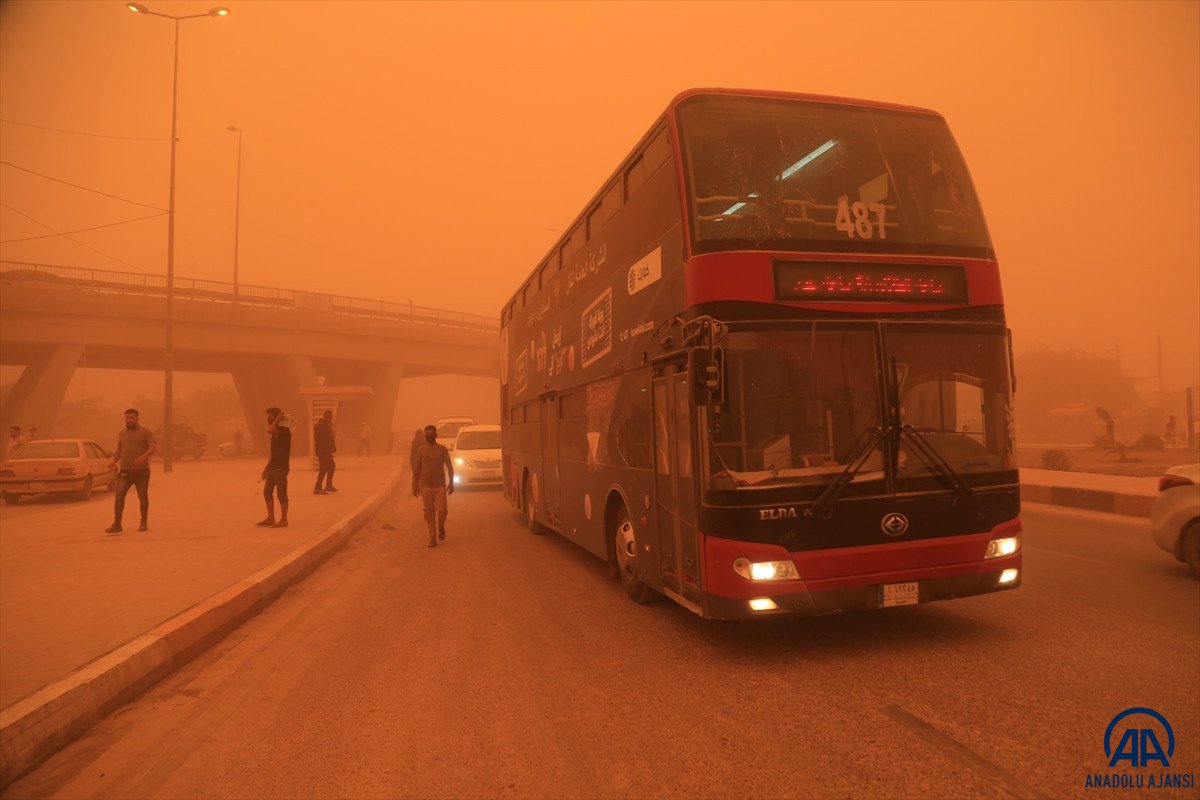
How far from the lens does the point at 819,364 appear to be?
545 centimetres

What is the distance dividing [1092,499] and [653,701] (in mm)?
13555

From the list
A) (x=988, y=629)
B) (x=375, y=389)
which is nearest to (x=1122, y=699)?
(x=988, y=629)

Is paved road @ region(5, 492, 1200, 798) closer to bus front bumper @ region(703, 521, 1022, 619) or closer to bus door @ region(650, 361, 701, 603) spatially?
bus front bumper @ region(703, 521, 1022, 619)

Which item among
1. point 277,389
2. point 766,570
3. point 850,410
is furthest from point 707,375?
Answer: point 277,389

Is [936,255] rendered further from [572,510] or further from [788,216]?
[572,510]

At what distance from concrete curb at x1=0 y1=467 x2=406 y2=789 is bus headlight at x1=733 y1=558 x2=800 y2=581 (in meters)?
4.18

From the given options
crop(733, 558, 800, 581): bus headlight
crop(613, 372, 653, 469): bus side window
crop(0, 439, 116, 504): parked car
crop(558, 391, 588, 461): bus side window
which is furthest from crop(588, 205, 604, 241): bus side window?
crop(0, 439, 116, 504): parked car

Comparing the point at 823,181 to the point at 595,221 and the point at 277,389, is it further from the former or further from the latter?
the point at 277,389

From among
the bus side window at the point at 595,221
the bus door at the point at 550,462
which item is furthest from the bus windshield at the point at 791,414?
the bus door at the point at 550,462

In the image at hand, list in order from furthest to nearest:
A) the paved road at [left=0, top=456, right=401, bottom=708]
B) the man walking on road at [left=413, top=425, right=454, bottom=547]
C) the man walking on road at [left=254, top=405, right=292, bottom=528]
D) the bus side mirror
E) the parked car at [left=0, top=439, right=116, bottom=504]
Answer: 1. the parked car at [left=0, top=439, right=116, bottom=504]
2. the man walking on road at [left=254, top=405, right=292, bottom=528]
3. the man walking on road at [left=413, top=425, right=454, bottom=547]
4. the paved road at [left=0, top=456, right=401, bottom=708]
5. the bus side mirror

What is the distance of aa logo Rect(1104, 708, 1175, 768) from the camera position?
3.69 metres

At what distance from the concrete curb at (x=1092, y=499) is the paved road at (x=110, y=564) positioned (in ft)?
46.1

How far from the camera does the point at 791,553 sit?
5.30 meters

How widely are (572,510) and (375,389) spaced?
41599mm
